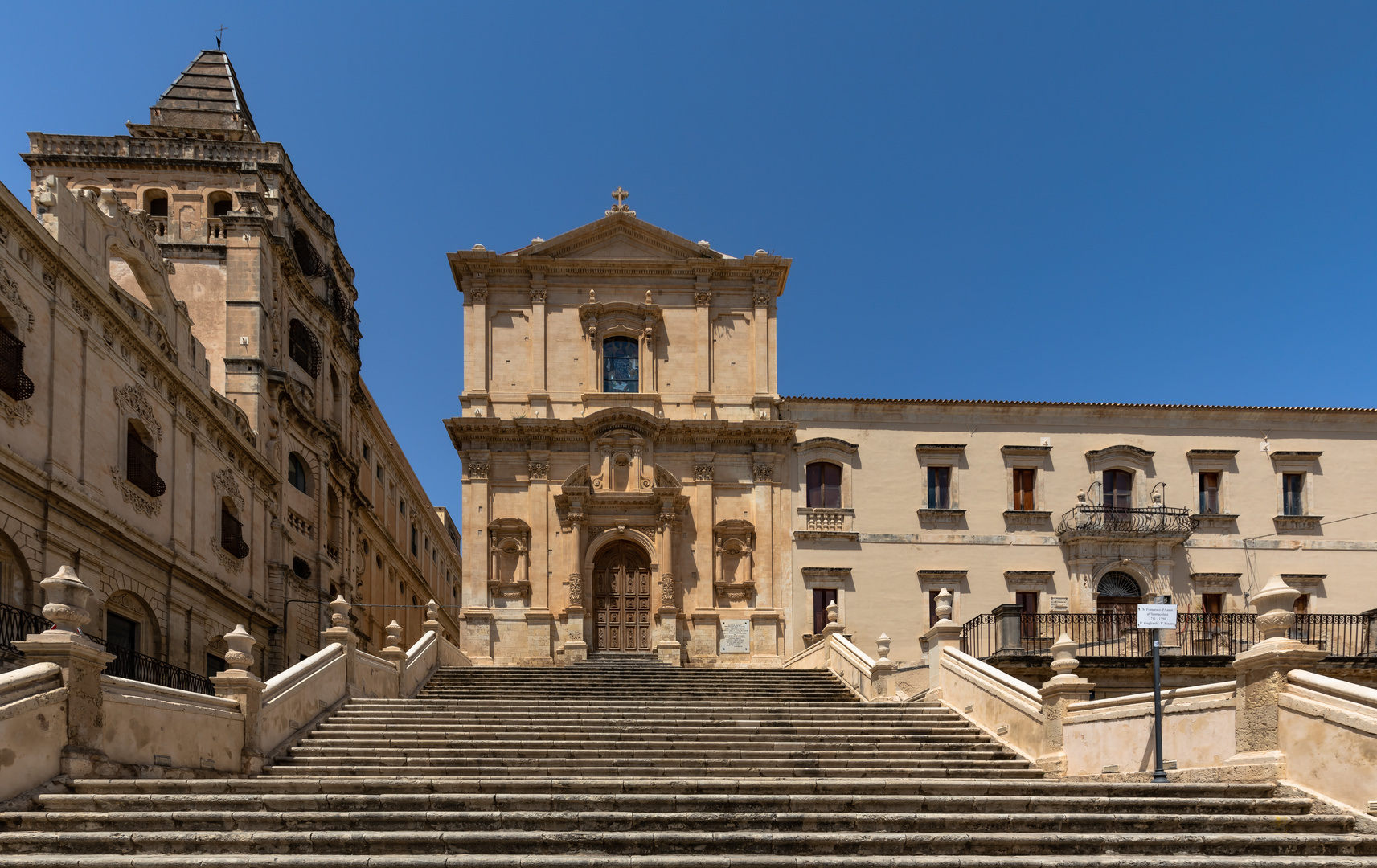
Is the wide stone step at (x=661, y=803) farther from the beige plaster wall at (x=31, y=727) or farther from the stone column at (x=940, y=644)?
the stone column at (x=940, y=644)

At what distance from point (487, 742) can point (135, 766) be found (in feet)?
14.2

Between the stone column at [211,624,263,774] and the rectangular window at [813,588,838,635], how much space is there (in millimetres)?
17312

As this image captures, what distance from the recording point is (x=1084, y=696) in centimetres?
1365

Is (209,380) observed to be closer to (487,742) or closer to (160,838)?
(487,742)

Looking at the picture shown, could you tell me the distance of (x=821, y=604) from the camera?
92.6 ft

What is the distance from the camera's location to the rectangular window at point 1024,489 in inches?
1144

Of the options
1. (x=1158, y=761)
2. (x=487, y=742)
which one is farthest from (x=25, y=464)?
(x=1158, y=761)

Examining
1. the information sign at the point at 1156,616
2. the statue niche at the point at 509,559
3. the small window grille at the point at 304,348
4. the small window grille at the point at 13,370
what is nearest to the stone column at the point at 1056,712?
the information sign at the point at 1156,616

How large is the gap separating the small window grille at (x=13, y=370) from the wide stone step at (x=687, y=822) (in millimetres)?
8745

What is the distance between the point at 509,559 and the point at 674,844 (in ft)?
63.4

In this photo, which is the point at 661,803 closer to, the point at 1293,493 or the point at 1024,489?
the point at 1024,489

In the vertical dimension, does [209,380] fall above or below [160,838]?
above

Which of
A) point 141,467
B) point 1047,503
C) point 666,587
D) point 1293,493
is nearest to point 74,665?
point 141,467

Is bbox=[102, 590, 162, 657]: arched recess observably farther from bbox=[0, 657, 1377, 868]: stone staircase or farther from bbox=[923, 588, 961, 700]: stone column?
bbox=[923, 588, 961, 700]: stone column
